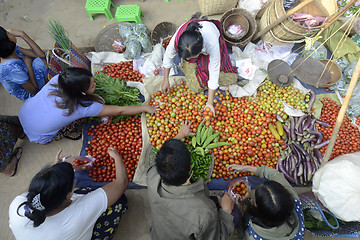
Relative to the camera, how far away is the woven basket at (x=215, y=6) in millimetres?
4020

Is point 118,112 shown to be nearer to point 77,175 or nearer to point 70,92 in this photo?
point 70,92

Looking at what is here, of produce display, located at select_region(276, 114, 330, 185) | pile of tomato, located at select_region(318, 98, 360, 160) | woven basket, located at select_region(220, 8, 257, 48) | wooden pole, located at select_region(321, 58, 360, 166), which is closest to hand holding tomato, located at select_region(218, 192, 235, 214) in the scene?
produce display, located at select_region(276, 114, 330, 185)

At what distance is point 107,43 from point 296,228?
13.7ft

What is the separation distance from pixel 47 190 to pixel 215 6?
428cm

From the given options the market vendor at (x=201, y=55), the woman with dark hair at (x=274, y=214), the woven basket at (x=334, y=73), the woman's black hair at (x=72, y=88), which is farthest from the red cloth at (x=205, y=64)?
the woman with dark hair at (x=274, y=214)

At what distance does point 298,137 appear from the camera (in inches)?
116

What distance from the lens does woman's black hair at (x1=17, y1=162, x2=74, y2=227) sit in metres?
1.45

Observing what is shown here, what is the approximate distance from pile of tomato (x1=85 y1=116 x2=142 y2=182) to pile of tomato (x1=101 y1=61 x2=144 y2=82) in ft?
2.79

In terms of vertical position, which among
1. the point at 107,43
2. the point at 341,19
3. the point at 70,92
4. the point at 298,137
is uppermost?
the point at 341,19

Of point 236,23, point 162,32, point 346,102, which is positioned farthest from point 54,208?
point 236,23

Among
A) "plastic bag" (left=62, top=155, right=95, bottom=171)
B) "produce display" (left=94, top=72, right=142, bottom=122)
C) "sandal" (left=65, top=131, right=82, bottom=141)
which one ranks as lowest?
"plastic bag" (left=62, top=155, right=95, bottom=171)

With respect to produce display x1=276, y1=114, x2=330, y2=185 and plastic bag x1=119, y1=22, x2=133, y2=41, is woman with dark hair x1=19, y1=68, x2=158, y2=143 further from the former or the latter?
produce display x1=276, y1=114, x2=330, y2=185

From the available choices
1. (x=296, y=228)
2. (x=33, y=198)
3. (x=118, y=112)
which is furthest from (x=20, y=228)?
(x=296, y=228)

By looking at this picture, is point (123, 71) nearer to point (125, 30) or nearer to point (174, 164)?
point (125, 30)
